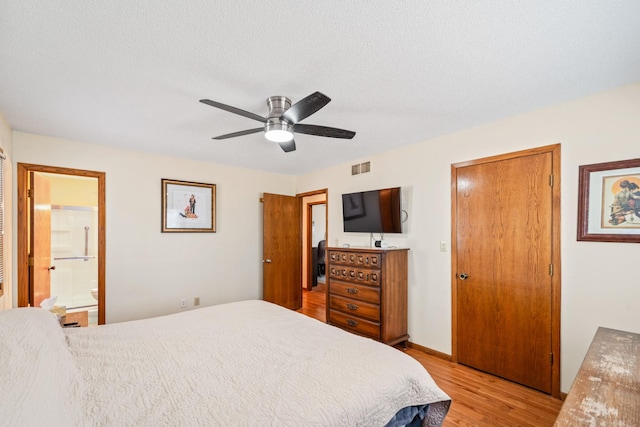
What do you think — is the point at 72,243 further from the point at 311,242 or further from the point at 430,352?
the point at 430,352

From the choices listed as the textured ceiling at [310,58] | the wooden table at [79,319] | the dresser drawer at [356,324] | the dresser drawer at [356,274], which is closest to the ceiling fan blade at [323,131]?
the textured ceiling at [310,58]

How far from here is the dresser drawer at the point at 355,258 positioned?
10.2ft

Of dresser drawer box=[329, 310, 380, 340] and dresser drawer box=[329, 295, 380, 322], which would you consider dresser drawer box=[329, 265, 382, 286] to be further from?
dresser drawer box=[329, 310, 380, 340]

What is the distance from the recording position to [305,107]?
182cm

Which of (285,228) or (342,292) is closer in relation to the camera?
→ (342,292)

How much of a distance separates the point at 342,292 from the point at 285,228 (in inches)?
69.4

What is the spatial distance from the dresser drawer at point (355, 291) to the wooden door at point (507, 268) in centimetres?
81

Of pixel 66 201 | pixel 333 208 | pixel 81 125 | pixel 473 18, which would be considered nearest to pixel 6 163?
pixel 81 125

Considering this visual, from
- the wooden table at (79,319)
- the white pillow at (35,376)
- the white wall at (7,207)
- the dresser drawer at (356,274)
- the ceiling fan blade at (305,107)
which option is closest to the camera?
the white pillow at (35,376)

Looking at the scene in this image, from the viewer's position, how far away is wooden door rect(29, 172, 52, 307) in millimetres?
3051

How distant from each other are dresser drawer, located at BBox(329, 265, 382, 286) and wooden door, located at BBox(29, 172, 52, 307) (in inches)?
128

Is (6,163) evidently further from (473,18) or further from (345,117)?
(473,18)

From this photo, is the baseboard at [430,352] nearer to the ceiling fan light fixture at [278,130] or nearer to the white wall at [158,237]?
the white wall at [158,237]

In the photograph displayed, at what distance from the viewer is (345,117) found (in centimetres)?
255
